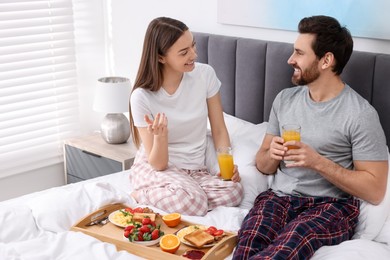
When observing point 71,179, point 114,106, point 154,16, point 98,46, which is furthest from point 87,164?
point 154,16

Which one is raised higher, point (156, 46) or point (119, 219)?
point (156, 46)

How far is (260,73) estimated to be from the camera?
3.12 m

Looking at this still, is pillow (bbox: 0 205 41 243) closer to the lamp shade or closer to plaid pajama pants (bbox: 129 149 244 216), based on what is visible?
plaid pajama pants (bbox: 129 149 244 216)

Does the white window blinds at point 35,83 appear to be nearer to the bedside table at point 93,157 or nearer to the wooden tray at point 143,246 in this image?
the bedside table at point 93,157

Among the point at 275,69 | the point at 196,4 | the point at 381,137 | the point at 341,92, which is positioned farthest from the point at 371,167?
the point at 196,4

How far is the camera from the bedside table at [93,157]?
3.49 meters

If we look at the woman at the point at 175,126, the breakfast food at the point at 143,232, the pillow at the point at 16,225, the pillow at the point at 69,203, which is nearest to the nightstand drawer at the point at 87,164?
the woman at the point at 175,126

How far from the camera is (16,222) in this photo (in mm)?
2285

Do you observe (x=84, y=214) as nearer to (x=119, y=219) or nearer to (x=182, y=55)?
(x=119, y=219)

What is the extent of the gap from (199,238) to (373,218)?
700mm

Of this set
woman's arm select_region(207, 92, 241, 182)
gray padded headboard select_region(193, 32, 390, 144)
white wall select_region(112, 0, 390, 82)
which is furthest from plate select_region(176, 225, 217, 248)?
white wall select_region(112, 0, 390, 82)

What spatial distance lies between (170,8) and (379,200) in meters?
1.94

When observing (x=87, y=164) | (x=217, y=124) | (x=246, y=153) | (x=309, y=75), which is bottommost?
(x=87, y=164)

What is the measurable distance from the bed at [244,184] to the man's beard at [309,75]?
364 millimetres
